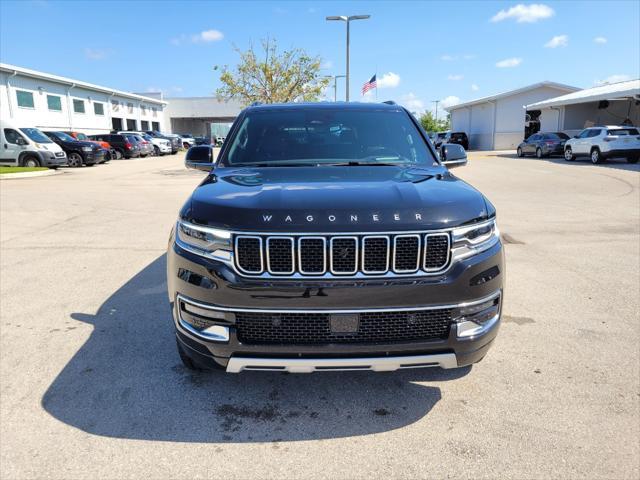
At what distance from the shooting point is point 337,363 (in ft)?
8.27

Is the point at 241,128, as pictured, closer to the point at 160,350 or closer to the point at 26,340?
the point at 160,350

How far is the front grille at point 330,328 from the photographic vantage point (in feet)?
8.24

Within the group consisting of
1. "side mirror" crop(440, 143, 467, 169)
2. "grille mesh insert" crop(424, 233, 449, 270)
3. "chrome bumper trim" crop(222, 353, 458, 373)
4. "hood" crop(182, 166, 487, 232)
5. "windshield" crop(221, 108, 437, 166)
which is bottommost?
"chrome bumper trim" crop(222, 353, 458, 373)

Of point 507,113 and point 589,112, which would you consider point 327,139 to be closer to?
point 589,112

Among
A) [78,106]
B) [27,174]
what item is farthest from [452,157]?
[78,106]

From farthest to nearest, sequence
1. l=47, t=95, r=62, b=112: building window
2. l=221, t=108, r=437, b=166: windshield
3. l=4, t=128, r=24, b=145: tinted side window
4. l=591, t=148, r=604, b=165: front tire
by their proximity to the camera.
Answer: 1. l=47, t=95, r=62, b=112: building window
2. l=591, t=148, r=604, b=165: front tire
3. l=4, t=128, r=24, b=145: tinted side window
4. l=221, t=108, r=437, b=166: windshield

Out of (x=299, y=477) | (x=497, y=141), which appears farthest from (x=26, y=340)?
(x=497, y=141)

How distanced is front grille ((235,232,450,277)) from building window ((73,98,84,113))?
43182 millimetres

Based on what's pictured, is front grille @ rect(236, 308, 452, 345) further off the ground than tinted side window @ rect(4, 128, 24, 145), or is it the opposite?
tinted side window @ rect(4, 128, 24, 145)

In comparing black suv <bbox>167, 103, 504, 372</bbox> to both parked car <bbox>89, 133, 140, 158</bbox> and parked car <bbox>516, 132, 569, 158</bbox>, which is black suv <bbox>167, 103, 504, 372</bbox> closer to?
parked car <bbox>516, 132, 569, 158</bbox>

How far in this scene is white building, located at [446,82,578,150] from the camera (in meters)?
41.0

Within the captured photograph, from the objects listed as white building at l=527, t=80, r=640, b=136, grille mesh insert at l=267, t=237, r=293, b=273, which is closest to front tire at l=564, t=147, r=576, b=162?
white building at l=527, t=80, r=640, b=136

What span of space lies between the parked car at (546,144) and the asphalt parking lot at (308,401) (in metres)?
25.3

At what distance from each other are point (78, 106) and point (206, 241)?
43.8m
